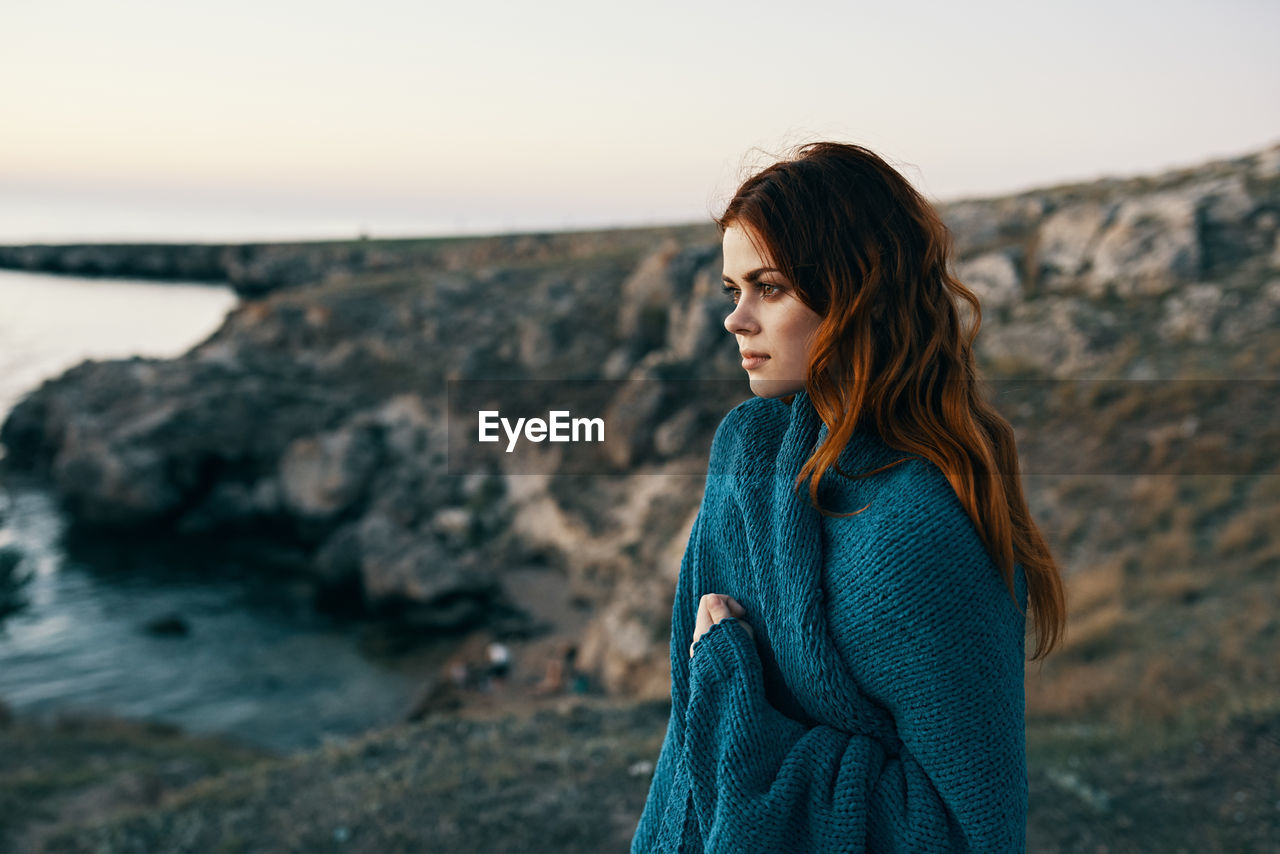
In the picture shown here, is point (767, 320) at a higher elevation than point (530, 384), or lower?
higher

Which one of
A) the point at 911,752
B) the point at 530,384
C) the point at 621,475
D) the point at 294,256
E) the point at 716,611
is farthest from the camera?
the point at 294,256

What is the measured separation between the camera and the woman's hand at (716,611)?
5.86ft

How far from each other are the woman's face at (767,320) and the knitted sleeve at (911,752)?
0.47 metres

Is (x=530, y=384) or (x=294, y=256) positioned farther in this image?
(x=294, y=256)

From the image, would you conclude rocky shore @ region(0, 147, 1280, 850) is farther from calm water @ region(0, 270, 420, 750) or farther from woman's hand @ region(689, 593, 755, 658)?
calm water @ region(0, 270, 420, 750)

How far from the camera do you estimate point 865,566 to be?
1512 millimetres

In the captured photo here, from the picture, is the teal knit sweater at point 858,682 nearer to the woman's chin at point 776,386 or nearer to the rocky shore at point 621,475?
the woman's chin at point 776,386

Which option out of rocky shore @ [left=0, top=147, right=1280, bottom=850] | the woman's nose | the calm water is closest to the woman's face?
the woman's nose

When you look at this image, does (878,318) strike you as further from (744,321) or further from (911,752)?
(911,752)

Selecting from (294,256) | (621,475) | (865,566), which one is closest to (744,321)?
(865,566)

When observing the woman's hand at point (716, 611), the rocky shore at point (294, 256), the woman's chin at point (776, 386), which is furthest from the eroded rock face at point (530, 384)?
the woman's chin at point (776, 386)

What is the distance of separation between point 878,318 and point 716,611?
76 cm

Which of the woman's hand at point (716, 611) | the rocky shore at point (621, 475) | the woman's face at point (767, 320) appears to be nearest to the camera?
the woman's face at point (767, 320)

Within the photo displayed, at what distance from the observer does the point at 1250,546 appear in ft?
33.4
